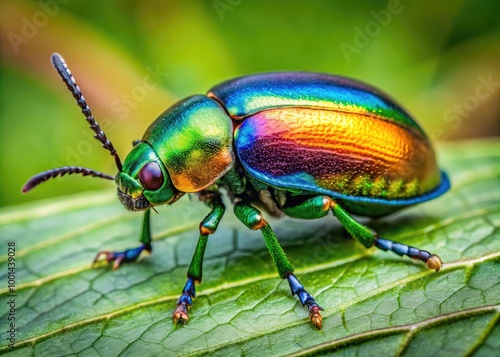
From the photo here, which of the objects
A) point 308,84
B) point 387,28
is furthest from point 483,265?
point 387,28

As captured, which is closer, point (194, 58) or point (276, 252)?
point (276, 252)

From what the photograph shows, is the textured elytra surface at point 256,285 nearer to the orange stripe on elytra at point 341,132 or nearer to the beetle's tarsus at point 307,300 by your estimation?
Result: the beetle's tarsus at point 307,300

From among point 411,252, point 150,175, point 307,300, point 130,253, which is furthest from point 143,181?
point 411,252

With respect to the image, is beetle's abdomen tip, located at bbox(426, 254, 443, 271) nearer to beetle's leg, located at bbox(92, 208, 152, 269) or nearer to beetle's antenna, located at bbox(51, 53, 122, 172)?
beetle's leg, located at bbox(92, 208, 152, 269)

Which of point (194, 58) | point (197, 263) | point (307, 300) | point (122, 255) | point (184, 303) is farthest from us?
point (194, 58)

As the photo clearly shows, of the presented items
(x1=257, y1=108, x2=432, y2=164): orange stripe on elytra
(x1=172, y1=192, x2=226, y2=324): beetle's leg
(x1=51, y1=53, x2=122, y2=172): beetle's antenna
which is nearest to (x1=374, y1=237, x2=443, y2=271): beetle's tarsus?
(x1=257, y1=108, x2=432, y2=164): orange stripe on elytra

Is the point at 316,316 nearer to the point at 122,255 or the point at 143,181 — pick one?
the point at 143,181
